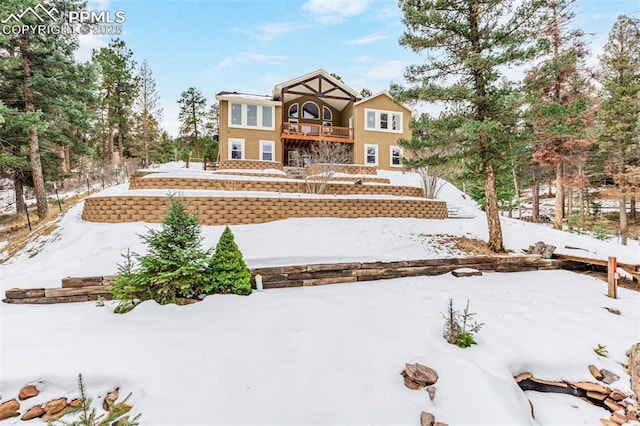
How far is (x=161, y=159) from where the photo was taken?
29016mm

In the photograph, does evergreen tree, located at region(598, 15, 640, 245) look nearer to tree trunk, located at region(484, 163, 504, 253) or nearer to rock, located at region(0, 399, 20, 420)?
tree trunk, located at region(484, 163, 504, 253)

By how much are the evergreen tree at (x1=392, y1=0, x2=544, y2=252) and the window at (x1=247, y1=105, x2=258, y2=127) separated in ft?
40.1

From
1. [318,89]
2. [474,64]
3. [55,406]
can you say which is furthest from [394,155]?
[55,406]

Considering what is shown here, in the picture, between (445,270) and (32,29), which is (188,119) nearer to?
(32,29)

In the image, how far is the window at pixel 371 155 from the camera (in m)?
18.9

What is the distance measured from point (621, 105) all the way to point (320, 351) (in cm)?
2433

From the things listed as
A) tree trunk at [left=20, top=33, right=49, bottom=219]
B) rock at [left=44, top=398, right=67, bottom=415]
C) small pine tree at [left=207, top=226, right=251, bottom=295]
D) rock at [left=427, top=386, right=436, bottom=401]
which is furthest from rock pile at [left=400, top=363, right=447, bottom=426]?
tree trunk at [left=20, top=33, right=49, bottom=219]

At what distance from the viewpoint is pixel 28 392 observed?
7.61 feet

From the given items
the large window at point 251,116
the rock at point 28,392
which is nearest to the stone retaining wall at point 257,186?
the large window at point 251,116

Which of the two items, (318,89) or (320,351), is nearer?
(320,351)

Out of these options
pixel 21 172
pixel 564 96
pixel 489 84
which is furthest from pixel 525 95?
pixel 21 172

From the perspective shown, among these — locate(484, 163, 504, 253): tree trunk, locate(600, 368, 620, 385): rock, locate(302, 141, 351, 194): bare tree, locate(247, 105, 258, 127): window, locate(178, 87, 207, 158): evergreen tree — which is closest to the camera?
locate(600, 368, 620, 385): rock

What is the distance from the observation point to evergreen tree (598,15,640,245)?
16.2 m

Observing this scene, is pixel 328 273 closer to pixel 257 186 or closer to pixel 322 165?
pixel 257 186
